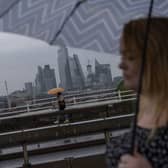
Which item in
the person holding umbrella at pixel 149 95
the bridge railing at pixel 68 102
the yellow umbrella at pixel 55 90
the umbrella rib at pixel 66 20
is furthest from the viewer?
the bridge railing at pixel 68 102

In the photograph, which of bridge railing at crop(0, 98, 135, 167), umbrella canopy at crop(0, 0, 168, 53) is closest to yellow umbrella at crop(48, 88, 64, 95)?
bridge railing at crop(0, 98, 135, 167)

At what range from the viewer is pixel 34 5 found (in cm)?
360

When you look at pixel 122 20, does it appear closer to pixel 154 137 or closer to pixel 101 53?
pixel 101 53

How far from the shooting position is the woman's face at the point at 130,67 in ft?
6.86

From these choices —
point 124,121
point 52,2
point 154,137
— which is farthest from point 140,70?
point 124,121

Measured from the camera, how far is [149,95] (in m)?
2.09

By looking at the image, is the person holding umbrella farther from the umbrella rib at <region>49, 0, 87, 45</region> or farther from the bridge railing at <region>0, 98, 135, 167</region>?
the bridge railing at <region>0, 98, 135, 167</region>

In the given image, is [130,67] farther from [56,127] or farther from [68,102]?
[68,102]

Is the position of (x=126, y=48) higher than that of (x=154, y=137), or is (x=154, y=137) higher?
(x=126, y=48)

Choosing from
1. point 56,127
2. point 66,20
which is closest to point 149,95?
point 66,20

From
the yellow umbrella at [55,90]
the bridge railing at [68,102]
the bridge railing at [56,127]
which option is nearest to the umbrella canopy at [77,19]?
the bridge railing at [56,127]

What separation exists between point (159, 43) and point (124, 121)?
9.06m

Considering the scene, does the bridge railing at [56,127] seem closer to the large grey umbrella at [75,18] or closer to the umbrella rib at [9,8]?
the large grey umbrella at [75,18]

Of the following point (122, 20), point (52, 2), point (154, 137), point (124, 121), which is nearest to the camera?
point (154, 137)
